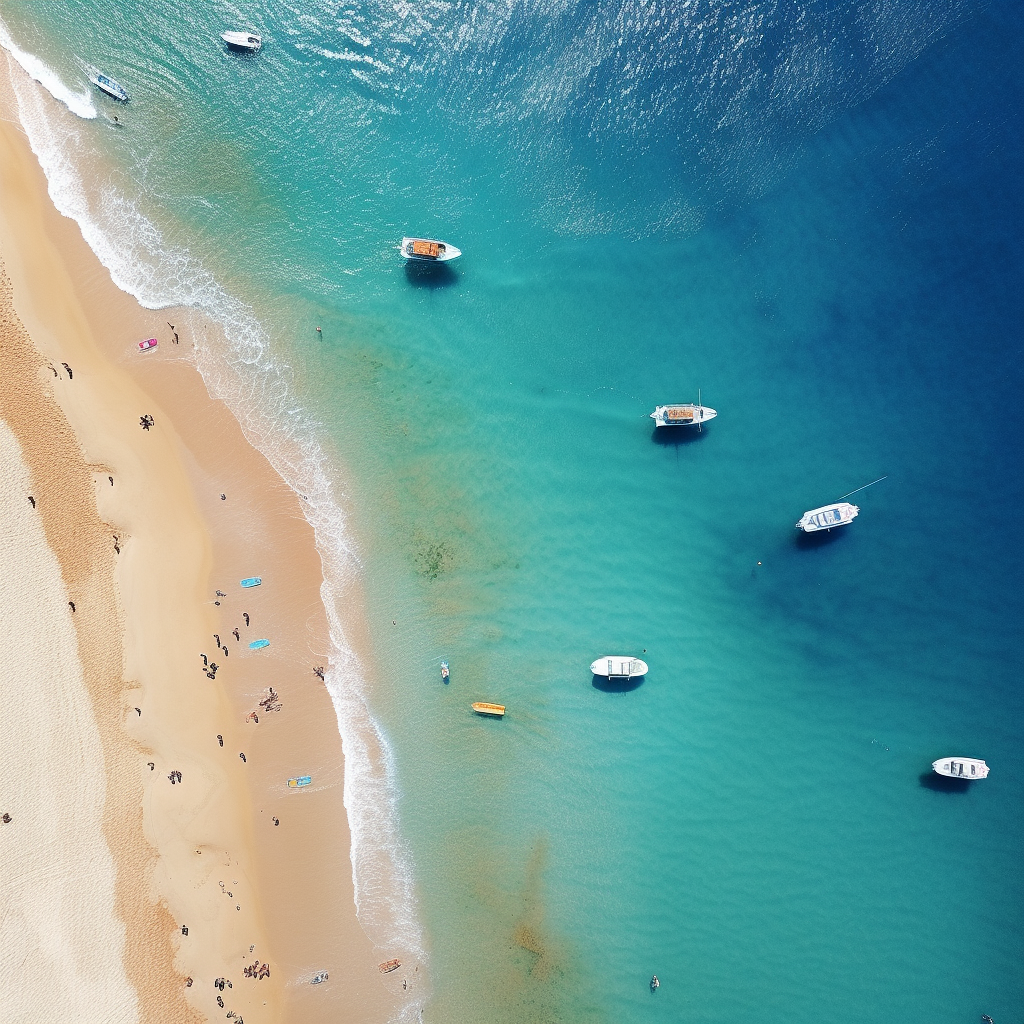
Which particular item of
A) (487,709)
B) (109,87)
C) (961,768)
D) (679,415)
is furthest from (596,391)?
(109,87)

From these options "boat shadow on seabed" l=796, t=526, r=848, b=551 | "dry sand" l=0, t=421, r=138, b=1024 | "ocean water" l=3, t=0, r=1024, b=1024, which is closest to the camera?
"dry sand" l=0, t=421, r=138, b=1024

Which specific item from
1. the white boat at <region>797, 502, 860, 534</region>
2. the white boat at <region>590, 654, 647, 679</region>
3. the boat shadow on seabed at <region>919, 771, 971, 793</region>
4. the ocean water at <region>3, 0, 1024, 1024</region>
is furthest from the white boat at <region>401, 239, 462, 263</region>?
the boat shadow on seabed at <region>919, 771, 971, 793</region>

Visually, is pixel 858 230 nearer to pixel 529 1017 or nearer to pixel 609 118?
pixel 609 118

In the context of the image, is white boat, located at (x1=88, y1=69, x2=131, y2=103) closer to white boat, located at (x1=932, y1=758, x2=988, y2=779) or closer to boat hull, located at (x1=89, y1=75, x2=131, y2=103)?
boat hull, located at (x1=89, y1=75, x2=131, y2=103)

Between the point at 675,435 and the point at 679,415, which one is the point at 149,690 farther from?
the point at 679,415

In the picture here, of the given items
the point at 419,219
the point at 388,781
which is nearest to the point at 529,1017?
the point at 388,781

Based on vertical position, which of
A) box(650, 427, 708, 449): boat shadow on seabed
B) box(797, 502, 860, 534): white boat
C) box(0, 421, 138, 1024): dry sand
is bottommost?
box(0, 421, 138, 1024): dry sand

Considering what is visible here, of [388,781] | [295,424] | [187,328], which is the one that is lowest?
[388,781]
